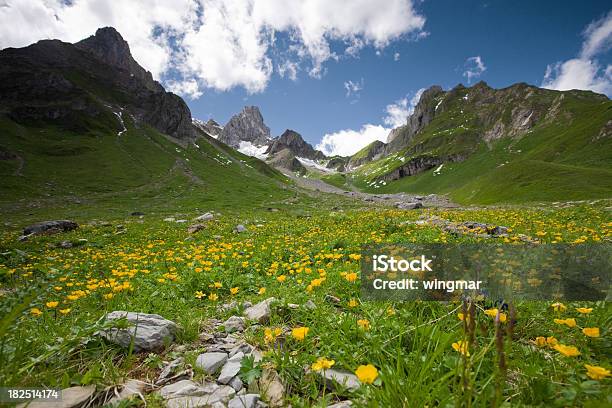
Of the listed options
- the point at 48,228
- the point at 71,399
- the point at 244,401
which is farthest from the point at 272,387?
the point at 48,228

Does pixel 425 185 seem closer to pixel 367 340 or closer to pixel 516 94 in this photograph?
pixel 516 94

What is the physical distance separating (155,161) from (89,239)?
3610 inches

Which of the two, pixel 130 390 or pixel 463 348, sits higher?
pixel 463 348

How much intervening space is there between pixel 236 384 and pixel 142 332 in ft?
5.22

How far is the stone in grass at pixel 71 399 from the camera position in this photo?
2.45 meters

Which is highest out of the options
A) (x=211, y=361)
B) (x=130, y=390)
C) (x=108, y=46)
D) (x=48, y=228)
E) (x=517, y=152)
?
(x=108, y=46)

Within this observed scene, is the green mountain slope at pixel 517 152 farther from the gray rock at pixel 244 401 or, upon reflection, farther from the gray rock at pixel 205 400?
the gray rock at pixel 205 400

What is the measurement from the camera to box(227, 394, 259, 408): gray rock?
2.61 metres

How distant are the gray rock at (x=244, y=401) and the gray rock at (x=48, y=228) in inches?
1008

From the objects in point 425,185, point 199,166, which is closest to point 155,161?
point 199,166

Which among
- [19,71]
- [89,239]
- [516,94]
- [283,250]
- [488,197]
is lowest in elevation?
Result: [89,239]

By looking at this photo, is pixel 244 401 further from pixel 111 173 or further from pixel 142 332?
pixel 111 173

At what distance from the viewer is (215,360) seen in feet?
10.8

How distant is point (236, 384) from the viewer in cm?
293
